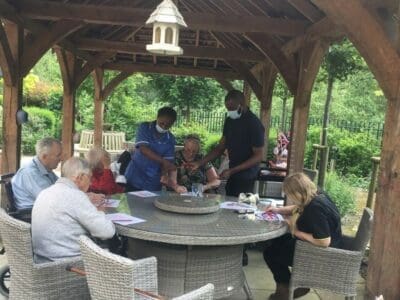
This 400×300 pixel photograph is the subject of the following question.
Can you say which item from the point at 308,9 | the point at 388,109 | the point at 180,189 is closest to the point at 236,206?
the point at 180,189

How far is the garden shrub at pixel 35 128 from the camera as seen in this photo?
44.4ft

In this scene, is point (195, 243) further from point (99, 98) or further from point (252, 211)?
point (99, 98)

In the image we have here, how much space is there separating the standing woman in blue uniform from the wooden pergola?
155 centimetres

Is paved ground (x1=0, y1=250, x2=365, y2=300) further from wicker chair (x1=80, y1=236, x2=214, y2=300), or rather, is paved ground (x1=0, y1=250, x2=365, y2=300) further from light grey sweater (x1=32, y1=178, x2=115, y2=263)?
wicker chair (x1=80, y1=236, x2=214, y2=300)

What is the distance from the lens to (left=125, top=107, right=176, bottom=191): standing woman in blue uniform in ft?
13.5

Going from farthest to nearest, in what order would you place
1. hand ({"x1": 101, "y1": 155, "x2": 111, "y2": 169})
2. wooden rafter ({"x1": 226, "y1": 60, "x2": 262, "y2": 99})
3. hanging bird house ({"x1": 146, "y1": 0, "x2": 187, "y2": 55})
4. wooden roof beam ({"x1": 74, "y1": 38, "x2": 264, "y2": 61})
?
wooden rafter ({"x1": 226, "y1": 60, "x2": 262, "y2": 99}), wooden roof beam ({"x1": 74, "y1": 38, "x2": 264, "y2": 61}), hand ({"x1": 101, "y1": 155, "x2": 111, "y2": 169}), hanging bird house ({"x1": 146, "y1": 0, "x2": 187, "y2": 55})

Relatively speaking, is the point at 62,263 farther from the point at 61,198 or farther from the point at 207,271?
the point at 207,271

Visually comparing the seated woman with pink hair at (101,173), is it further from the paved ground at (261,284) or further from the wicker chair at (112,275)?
the wicker chair at (112,275)

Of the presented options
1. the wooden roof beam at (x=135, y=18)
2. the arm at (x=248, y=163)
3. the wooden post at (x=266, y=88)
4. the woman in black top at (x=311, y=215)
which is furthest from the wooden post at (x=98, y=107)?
the woman in black top at (x=311, y=215)

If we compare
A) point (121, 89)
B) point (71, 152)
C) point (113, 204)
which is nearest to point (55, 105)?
point (121, 89)

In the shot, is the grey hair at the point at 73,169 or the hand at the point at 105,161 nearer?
the grey hair at the point at 73,169

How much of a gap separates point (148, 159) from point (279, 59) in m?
2.06

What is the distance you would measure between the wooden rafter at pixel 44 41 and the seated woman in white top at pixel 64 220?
10.2 feet

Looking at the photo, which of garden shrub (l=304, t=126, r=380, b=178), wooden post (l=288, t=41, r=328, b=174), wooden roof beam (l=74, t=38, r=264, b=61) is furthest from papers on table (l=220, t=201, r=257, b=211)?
garden shrub (l=304, t=126, r=380, b=178)
